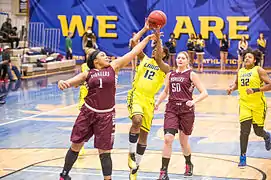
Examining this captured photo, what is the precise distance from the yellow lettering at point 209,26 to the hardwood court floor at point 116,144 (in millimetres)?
12163

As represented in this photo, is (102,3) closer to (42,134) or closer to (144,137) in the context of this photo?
(42,134)

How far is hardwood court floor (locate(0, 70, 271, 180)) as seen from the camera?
8844mm

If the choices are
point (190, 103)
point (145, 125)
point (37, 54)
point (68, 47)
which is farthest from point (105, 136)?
A: point (68, 47)

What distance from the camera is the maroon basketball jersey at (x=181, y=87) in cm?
827

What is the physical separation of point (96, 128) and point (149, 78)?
1582 mm

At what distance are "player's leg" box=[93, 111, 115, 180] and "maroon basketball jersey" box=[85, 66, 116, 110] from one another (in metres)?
0.13

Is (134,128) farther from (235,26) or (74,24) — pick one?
(74,24)

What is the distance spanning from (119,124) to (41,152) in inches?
137

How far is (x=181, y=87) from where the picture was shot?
828 centimetres

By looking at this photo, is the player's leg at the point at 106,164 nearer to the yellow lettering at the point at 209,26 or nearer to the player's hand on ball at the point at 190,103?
the player's hand on ball at the point at 190,103

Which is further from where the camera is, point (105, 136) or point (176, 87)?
point (176, 87)

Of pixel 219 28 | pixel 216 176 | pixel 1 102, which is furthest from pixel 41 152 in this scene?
pixel 219 28

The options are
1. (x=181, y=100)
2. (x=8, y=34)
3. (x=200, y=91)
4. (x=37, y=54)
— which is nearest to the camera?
(x=200, y=91)

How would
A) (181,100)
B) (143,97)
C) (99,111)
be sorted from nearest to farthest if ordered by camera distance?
(99,111), (181,100), (143,97)
